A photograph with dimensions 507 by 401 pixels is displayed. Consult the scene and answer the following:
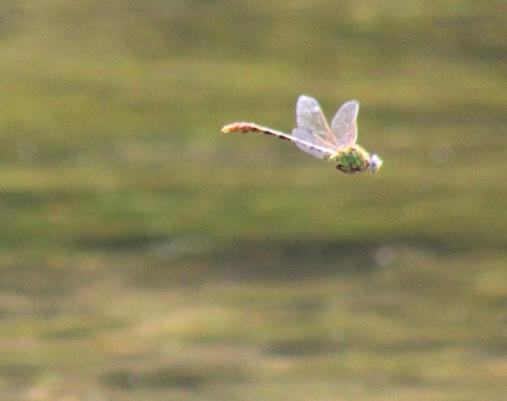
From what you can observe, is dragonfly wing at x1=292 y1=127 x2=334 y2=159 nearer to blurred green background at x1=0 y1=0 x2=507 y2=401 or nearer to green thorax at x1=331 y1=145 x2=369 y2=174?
green thorax at x1=331 y1=145 x2=369 y2=174

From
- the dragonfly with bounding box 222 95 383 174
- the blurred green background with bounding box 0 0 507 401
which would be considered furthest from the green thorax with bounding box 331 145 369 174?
the blurred green background with bounding box 0 0 507 401

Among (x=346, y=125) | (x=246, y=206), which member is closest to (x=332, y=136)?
(x=346, y=125)

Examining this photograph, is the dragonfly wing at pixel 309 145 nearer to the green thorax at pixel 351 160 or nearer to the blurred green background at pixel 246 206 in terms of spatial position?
the green thorax at pixel 351 160

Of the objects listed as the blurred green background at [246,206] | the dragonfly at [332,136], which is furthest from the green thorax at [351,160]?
the blurred green background at [246,206]

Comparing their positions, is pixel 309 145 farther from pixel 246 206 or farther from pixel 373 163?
pixel 246 206

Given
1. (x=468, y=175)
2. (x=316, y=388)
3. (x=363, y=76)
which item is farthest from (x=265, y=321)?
(x=363, y=76)

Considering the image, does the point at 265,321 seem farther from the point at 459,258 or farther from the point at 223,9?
the point at 223,9
